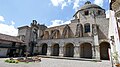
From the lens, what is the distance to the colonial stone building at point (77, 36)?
22.5m

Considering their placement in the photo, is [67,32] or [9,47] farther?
[67,32]

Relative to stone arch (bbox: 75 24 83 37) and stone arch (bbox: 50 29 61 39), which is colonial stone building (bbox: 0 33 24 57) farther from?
stone arch (bbox: 75 24 83 37)

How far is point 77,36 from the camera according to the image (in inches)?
1007

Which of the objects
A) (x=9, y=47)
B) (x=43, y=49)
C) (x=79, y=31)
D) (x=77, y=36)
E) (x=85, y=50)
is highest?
(x=79, y=31)

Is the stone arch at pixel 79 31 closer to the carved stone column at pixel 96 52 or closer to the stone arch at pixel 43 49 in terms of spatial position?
the carved stone column at pixel 96 52

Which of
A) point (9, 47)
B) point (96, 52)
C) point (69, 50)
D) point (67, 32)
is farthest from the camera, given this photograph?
point (67, 32)

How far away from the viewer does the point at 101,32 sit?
24281 mm

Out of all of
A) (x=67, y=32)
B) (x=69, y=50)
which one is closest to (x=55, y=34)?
(x=67, y=32)

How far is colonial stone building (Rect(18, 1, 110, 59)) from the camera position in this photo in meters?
22.5

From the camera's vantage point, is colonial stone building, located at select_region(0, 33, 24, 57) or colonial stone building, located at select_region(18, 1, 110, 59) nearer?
colonial stone building, located at select_region(18, 1, 110, 59)

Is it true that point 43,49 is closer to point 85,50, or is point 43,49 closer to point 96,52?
point 85,50

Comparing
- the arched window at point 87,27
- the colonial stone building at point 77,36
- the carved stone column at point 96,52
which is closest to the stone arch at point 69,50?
the colonial stone building at point 77,36

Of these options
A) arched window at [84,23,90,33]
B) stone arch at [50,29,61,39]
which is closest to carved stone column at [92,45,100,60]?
arched window at [84,23,90,33]

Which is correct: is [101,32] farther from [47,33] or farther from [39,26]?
[39,26]
